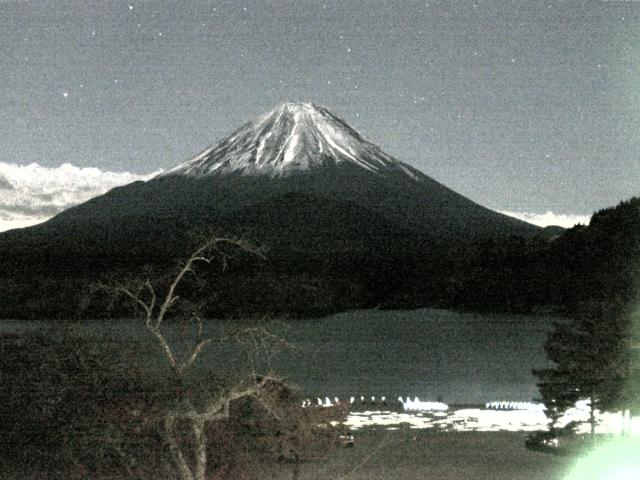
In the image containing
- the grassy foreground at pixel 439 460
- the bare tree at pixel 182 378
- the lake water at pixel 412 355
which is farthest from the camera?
the lake water at pixel 412 355

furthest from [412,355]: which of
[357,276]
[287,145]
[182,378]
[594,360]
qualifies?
[287,145]

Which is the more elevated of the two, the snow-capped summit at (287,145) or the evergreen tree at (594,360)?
the snow-capped summit at (287,145)

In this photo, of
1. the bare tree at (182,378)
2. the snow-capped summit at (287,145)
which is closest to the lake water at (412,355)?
the bare tree at (182,378)

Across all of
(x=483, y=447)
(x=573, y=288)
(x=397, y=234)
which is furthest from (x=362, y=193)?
(x=483, y=447)

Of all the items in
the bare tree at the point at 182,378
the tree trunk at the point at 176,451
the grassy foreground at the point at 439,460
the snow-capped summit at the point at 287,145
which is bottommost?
the grassy foreground at the point at 439,460

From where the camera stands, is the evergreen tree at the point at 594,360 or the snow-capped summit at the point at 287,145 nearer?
the evergreen tree at the point at 594,360

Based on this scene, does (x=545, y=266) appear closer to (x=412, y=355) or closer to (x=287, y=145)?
(x=412, y=355)

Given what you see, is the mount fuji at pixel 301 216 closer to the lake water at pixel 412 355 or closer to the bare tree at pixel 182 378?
the lake water at pixel 412 355
